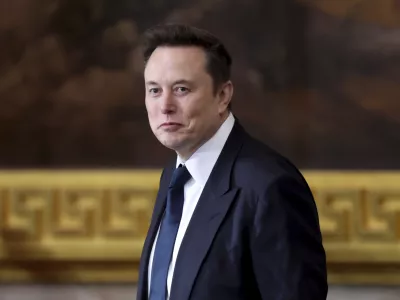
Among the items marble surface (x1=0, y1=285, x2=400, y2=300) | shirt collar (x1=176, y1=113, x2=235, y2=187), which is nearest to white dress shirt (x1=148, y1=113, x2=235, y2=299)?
shirt collar (x1=176, y1=113, x2=235, y2=187)

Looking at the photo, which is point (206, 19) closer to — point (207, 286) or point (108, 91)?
point (108, 91)

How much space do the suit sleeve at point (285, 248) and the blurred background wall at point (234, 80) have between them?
1202 mm

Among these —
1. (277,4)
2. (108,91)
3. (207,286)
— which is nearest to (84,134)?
(108,91)

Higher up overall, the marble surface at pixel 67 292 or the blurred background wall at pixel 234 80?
the blurred background wall at pixel 234 80

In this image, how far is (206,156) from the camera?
1.38m

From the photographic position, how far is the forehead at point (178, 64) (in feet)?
4.36

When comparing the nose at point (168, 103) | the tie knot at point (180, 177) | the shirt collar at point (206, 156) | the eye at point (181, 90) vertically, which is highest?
the eye at point (181, 90)

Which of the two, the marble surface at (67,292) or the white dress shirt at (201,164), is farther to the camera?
the marble surface at (67,292)

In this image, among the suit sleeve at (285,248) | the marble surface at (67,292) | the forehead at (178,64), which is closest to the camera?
the suit sleeve at (285,248)

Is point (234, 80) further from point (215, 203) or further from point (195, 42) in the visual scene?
point (215, 203)

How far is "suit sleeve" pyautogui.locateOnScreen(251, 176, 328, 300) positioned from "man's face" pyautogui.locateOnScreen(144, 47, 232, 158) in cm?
23

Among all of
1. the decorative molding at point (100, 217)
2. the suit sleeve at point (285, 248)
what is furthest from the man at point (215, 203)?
the decorative molding at point (100, 217)

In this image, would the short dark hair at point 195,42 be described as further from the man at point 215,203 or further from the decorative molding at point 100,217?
the decorative molding at point 100,217

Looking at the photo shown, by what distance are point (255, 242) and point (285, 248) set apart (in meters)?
0.06
